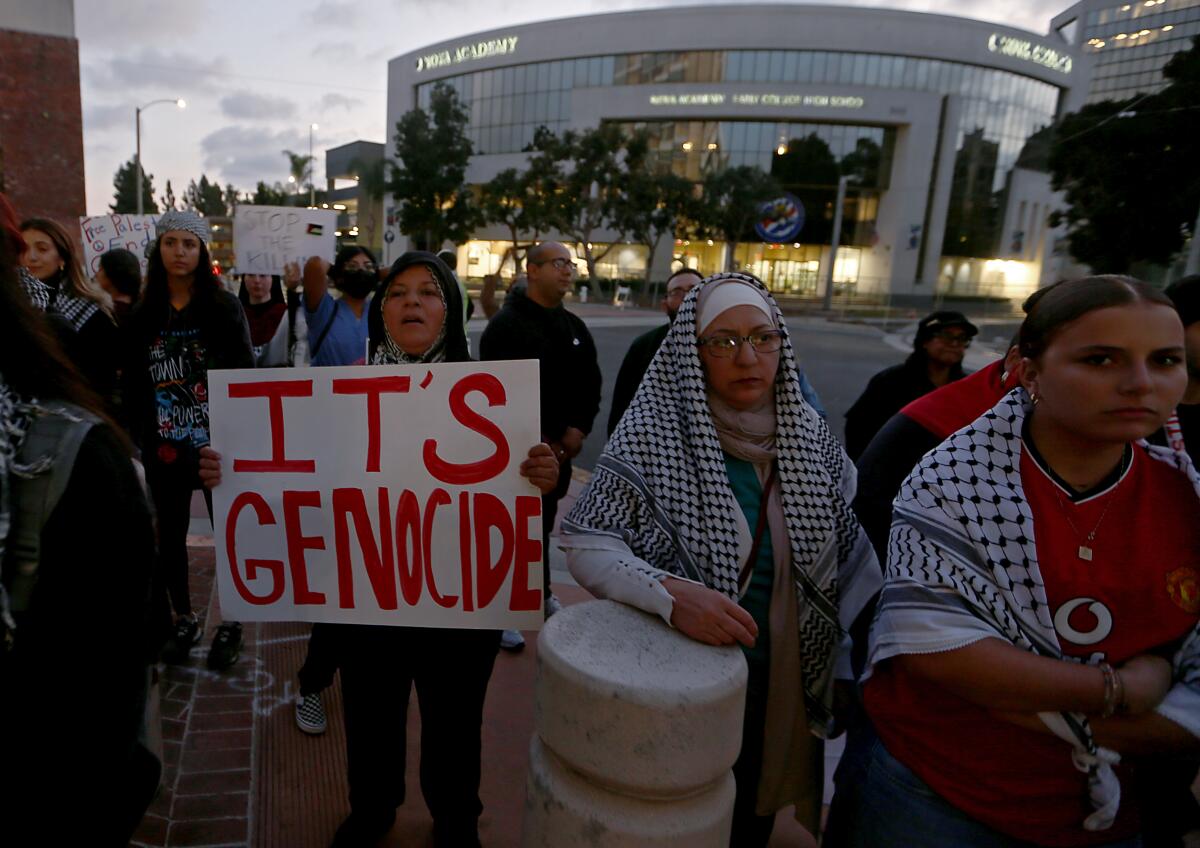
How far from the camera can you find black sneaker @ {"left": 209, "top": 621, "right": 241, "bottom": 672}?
3.39m

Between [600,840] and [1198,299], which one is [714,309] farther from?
[1198,299]

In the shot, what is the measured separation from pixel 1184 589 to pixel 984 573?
0.35 m

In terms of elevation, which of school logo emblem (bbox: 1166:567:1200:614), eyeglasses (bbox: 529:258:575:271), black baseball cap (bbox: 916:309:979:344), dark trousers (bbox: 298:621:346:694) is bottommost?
dark trousers (bbox: 298:621:346:694)

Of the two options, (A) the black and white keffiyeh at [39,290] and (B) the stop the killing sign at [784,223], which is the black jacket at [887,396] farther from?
(B) the stop the killing sign at [784,223]

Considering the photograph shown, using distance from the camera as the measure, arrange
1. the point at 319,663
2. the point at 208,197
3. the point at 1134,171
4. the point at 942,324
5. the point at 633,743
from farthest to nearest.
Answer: the point at 208,197, the point at 1134,171, the point at 942,324, the point at 319,663, the point at 633,743

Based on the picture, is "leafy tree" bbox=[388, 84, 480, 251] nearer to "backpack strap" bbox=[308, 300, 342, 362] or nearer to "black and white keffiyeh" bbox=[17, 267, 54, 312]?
"backpack strap" bbox=[308, 300, 342, 362]

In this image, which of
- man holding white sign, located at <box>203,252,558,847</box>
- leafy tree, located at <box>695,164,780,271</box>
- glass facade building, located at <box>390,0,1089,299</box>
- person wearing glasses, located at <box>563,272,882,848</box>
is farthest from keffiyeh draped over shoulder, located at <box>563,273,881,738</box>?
glass facade building, located at <box>390,0,1089,299</box>

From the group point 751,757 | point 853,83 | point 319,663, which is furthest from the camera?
point 853,83

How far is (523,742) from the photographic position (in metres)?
3.04

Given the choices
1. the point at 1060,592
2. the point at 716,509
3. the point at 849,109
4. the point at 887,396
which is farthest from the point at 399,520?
the point at 849,109

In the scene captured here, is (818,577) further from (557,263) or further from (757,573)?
(557,263)

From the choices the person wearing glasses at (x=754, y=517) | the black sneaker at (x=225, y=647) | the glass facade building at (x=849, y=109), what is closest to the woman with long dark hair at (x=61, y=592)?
the person wearing glasses at (x=754, y=517)

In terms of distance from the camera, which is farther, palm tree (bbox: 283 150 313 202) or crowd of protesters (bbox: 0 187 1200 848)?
palm tree (bbox: 283 150 313 202)

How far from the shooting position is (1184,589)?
131 centimetres
